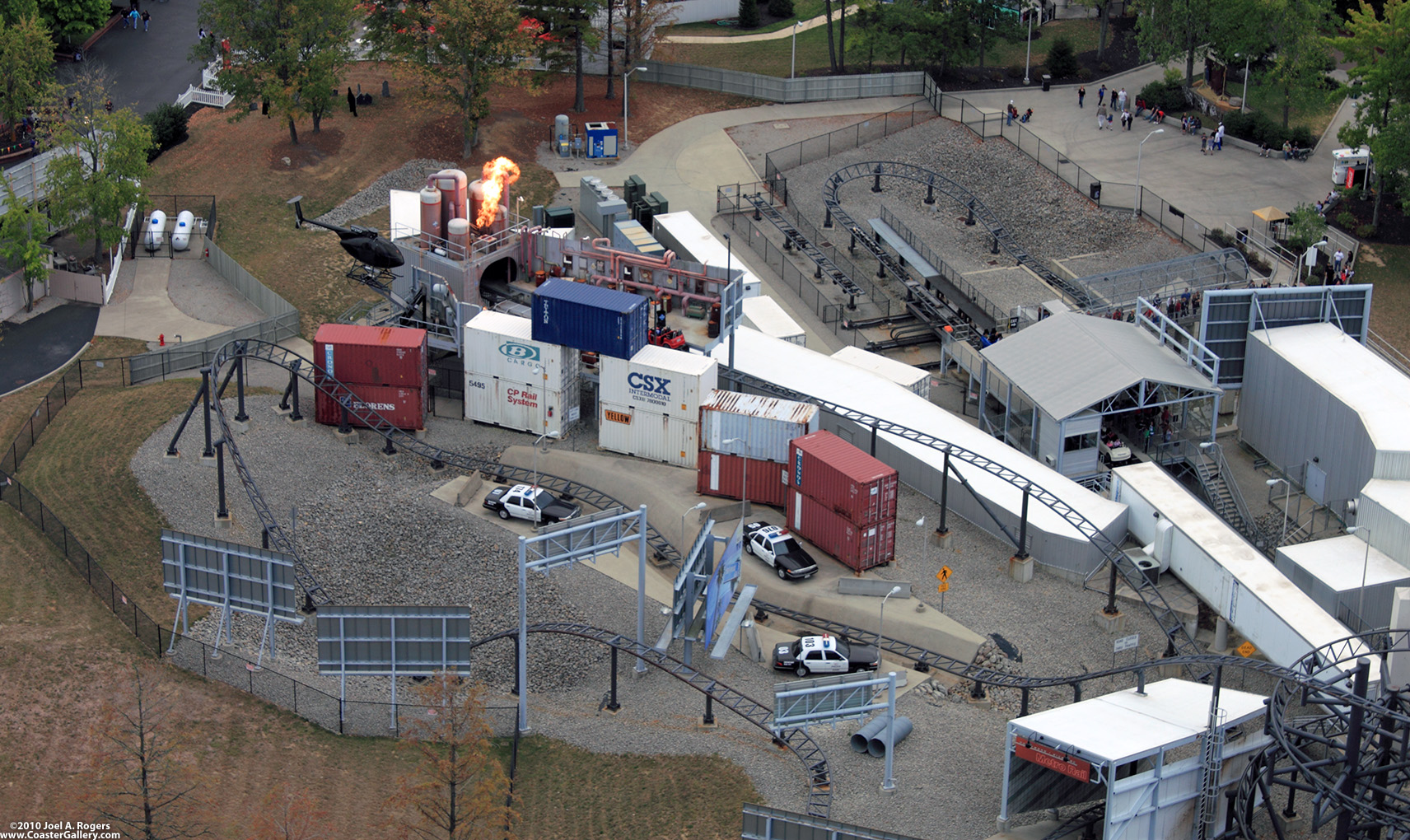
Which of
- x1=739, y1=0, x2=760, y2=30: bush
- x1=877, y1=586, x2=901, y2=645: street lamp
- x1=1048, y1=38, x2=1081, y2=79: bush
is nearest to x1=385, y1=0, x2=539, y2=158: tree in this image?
x1=739, y1=0, x2=760, y2=30: bush

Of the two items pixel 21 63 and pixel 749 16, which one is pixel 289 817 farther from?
pixel 749 16

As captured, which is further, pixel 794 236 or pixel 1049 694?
pixel 794 236

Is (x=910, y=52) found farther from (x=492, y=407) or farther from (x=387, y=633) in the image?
(x=387, y=633)

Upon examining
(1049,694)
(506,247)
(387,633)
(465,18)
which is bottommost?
(1049,694)

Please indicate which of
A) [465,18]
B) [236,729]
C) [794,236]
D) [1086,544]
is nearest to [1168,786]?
[1086,544]

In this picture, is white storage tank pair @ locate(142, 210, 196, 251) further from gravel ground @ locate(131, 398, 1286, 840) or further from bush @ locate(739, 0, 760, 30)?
bush @ locate(739, 0, 760, 30)
